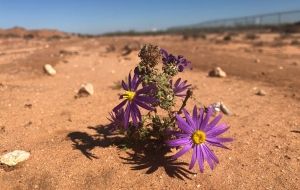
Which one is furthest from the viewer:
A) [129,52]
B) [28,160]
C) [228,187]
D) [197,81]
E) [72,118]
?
[129,52]

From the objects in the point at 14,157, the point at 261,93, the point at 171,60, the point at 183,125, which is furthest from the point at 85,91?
the point at 183,125

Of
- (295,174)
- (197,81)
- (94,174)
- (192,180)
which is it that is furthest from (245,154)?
(197,81)

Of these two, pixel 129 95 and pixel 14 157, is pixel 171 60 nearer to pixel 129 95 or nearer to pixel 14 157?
pixel 129 95

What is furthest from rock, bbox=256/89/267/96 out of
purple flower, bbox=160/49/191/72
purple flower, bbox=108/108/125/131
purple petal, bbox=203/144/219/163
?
purple petal, bbox=203/144/219/163

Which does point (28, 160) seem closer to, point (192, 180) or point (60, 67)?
point (192, 180)

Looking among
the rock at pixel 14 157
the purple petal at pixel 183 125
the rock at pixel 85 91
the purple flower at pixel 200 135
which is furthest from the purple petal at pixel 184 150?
the rock at pixel 85 91
